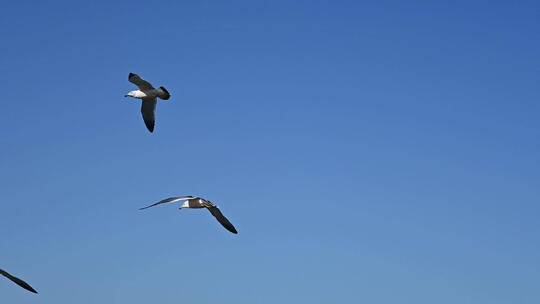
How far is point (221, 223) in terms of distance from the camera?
52.4m

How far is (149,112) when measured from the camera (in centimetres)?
5897

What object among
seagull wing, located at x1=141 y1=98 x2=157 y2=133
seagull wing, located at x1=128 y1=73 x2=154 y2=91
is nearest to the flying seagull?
seagull wing, located at x1=128 y1=73 x2=154 y2=91

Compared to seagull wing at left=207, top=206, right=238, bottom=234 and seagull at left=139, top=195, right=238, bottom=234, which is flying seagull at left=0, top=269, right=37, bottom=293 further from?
seagull wing at left=207, top=206, right=238, bottom=234

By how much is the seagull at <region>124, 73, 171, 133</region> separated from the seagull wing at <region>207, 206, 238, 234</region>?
25.9 ft

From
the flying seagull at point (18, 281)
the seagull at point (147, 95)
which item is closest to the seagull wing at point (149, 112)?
the seagull at point (147, 95)

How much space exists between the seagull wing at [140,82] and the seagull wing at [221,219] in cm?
901

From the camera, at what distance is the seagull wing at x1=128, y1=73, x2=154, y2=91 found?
176 feet

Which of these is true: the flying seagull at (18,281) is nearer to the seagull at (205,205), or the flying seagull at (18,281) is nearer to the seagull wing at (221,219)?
the seagull at (205,205)

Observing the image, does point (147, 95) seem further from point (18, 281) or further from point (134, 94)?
point (18, 281)

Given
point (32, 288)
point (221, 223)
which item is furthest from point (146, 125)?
point (32, 288)

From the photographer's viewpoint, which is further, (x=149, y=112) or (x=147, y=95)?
(x=149, y=112)

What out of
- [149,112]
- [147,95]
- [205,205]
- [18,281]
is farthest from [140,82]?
[18,281]

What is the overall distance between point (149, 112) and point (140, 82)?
495 cm

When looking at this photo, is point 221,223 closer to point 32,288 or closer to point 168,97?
point 168,97
